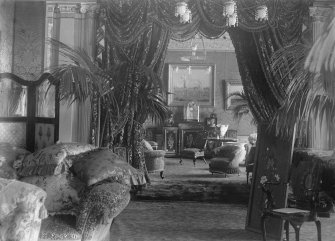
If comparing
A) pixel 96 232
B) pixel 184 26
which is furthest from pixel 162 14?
pixel 96 232

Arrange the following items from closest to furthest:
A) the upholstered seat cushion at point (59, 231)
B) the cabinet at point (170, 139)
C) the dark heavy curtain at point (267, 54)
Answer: the upholstered seat cushion at point (59, 231) < the dark heavy curtain at point (267, 54) < the cabinet at point (170, 139)

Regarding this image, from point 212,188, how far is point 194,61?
20.5 ft

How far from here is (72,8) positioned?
22.8 feet

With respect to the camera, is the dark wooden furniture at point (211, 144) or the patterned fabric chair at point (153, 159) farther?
the dark wooden furniture at point (211, 144)

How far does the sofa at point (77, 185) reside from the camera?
144 inches

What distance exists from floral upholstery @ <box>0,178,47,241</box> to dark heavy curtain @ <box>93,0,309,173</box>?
3.91 metres

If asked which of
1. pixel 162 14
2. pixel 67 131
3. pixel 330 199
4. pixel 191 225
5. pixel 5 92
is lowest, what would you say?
pixel 191 225

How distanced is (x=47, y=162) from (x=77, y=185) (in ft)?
1.17

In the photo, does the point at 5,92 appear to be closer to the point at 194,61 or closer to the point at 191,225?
the point at 191,225

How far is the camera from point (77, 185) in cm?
420

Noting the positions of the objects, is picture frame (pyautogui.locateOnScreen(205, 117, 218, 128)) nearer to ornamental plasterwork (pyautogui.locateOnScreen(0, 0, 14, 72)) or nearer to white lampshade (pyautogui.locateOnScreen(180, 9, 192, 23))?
white lampshade (pyautogui.locateOnScreen(180, 9, 192, 23))

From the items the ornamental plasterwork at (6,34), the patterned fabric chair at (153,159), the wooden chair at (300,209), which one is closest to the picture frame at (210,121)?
A: the patterned fabric chair at (153,159)

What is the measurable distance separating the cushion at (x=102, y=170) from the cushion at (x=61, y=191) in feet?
0.30

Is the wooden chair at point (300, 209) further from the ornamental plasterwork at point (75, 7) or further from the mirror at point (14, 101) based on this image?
the ornamental plasterwork at point (75, 7)
